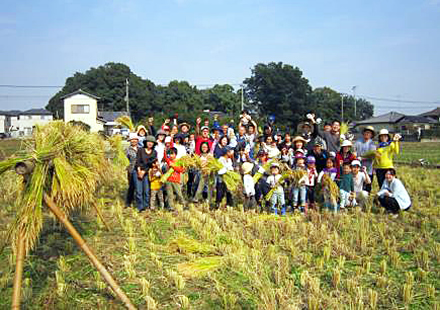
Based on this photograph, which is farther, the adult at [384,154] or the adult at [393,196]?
the adult at [384,154]

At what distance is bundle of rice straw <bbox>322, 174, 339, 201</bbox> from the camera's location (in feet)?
23.5

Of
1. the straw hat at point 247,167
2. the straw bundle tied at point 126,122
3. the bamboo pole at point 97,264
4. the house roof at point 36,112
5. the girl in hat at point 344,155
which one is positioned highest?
the house roof at point 36,112

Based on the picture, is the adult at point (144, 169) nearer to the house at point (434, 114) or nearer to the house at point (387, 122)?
the house at point (387, 122)

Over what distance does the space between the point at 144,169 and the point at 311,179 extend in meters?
3.21

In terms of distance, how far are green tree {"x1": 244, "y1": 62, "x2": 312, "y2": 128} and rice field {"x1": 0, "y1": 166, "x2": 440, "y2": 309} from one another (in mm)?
39420

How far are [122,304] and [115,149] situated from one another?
5375 mm

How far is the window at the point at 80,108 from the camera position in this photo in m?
42.3

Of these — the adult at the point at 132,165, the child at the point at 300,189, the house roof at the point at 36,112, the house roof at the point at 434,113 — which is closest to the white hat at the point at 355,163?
the child at the point at 300,189

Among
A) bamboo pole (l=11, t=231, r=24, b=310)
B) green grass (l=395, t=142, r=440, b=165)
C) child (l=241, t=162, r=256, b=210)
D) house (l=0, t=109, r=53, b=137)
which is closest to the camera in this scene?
bamboo pole (l=11, t=231, r=24, b=310)

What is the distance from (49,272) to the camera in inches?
185

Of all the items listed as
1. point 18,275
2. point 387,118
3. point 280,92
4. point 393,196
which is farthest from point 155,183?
point 387,118

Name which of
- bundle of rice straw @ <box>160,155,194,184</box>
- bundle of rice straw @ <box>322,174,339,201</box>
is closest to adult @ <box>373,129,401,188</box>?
bundle of rice straw @ <box>322,174,339,201</box>

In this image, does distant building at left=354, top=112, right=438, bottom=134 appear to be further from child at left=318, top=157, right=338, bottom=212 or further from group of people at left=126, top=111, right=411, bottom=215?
child at left=318, top=157, right=338, bottom=212

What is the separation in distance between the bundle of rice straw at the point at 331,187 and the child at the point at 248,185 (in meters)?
1.37
